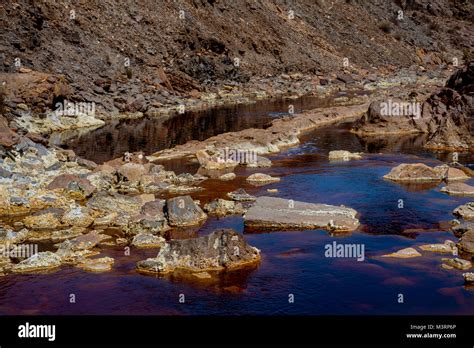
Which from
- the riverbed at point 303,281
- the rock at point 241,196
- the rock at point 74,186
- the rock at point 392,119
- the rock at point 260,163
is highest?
the rock at point 392,119

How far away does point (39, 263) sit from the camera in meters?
14.2

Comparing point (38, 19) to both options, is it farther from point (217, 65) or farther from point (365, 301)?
point (365, 301)

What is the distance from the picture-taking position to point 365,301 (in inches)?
466

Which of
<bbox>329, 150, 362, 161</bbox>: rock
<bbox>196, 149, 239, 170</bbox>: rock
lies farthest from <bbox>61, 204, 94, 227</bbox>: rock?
<bbox>329, 150, 362, 161</bbox>: rock

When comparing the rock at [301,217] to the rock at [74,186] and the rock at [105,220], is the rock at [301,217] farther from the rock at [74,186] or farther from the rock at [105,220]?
the rock at [74,186]

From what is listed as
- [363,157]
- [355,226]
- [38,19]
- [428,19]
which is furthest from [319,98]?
[428,19]

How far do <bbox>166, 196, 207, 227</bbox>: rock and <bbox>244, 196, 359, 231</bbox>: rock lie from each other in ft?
4.97

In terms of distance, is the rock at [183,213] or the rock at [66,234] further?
the rock at [183,213]

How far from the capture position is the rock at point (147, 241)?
15555 mm

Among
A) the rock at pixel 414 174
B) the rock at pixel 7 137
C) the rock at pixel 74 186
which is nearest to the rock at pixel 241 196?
the rock at pixel 74 186

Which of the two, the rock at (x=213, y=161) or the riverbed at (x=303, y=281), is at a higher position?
the rock at (x=213, y=161)

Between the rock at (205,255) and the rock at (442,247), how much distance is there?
4.20m

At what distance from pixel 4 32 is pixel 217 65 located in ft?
69.2

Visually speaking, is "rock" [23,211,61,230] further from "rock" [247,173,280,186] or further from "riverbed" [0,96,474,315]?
"rock" [247,173,280,186]
